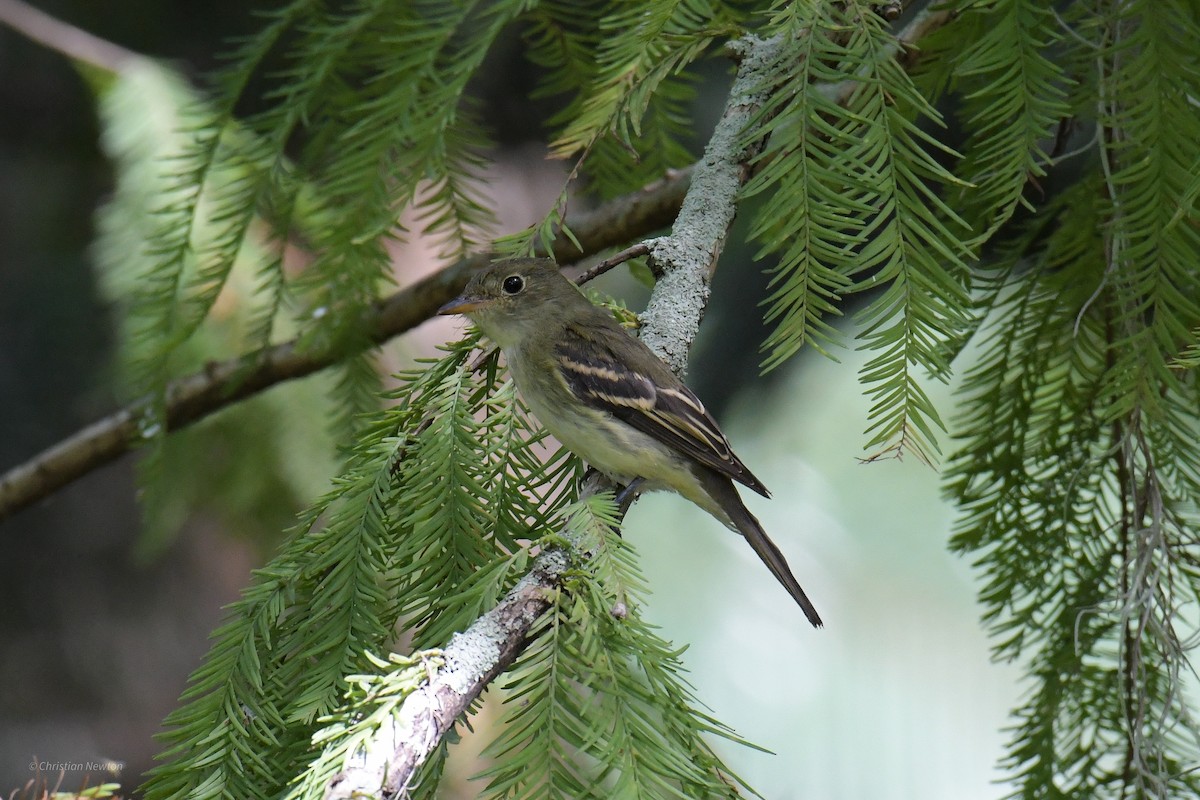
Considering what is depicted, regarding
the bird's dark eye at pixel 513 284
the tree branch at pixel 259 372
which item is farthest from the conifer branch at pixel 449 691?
the tree branch at pixel 259 372

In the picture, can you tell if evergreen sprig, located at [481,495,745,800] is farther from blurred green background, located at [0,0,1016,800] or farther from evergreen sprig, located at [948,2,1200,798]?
evergreen sprig, located at [948,2,1200,798]

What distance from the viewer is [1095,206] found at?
2234mm

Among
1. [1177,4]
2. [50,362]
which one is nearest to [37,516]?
[50,362]

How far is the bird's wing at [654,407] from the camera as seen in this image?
2.72 m

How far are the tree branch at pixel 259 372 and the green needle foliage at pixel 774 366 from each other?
11.8 inches

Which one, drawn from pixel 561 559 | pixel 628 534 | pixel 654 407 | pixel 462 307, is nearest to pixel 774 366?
pixel 561 559

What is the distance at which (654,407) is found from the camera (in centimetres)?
275

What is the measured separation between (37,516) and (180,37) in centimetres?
245

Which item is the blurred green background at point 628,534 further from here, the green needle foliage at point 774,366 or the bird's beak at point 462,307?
the bird's beak at point 462,307

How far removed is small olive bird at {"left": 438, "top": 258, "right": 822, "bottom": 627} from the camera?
2664mm

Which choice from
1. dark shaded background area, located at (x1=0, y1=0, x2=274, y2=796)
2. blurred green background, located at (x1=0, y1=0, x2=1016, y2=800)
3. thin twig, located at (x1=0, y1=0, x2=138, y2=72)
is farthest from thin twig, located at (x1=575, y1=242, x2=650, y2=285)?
dark shaded background area, located at (x1=0, y1=0, x2=274, y2=796)

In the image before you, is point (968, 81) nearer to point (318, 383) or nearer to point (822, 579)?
point (822, 579)

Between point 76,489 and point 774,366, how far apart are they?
476 cm

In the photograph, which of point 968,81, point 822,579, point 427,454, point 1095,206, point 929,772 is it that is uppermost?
point 968,81
